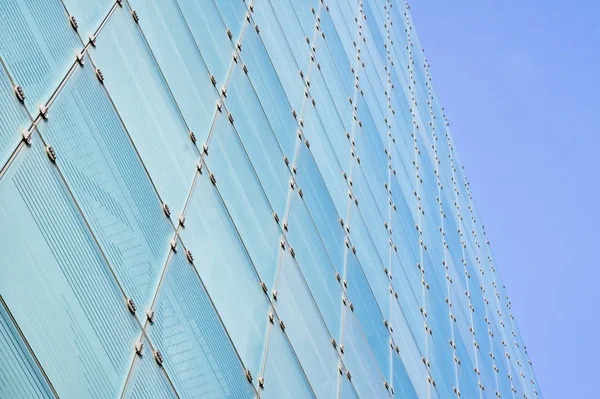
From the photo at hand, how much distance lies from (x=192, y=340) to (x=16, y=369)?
3232 mm

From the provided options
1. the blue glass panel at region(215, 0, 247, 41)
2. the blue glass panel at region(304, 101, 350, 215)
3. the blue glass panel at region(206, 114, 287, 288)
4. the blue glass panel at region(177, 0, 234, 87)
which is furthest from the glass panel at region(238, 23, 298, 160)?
the blue glass panel at region(206, 114, 287, 288)

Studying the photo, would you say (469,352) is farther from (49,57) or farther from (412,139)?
(49,57)

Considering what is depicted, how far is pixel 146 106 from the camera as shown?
11.5m

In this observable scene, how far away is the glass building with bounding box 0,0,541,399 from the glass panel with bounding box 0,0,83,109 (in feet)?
0.07

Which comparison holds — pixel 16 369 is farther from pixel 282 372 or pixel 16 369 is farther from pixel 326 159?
pixel 326 159

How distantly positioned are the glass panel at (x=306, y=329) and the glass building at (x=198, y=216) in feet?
0.16

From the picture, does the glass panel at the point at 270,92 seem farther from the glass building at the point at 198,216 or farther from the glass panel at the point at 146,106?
the glass panel at the point at 146,106

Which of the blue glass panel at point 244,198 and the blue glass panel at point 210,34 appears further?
the blue glass panel at point 210,34

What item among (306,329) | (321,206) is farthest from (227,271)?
(321,206)

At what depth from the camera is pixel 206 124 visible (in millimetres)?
13383

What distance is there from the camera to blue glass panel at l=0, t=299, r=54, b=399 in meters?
7.61

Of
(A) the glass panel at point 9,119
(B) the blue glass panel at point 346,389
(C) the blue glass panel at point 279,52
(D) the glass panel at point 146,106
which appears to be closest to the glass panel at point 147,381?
(D) the glass panel at point 146,106

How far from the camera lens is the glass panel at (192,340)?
33.4 feet

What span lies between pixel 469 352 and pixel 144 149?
65.7ft
